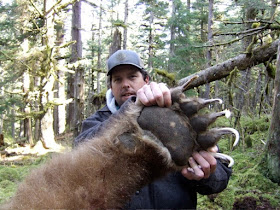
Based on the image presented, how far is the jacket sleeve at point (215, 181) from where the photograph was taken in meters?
2.10

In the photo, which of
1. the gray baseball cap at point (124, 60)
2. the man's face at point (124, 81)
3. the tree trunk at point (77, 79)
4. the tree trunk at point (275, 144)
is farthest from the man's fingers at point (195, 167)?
the tree trunk at point (77, 79)

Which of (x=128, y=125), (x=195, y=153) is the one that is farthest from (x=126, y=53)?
(x=195, y=153)

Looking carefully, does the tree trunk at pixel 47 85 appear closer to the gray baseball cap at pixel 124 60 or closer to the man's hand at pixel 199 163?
the gray baseball cap at pixel 124 60

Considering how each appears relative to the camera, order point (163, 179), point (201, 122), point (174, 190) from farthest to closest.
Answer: point (174, 190) → point (163, 179) → point (201, 122)

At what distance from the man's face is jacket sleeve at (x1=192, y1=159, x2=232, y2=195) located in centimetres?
125

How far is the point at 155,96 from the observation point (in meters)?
1.49

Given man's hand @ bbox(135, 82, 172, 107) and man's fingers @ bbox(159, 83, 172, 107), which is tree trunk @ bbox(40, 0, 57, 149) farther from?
man's fingers @ bbox(159, 83, 172, 107)

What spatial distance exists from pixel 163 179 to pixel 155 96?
88 centimetres

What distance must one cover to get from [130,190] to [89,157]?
340 mm

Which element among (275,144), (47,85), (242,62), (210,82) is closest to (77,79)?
(47,85)

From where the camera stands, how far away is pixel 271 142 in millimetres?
3848

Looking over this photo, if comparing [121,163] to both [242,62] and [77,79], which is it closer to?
[242,62]

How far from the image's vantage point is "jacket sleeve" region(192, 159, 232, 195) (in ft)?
6.88

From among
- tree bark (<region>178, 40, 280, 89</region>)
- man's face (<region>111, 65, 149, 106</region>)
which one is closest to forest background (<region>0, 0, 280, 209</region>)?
tree bark (<region>178, 40, 280, 89</region>)
